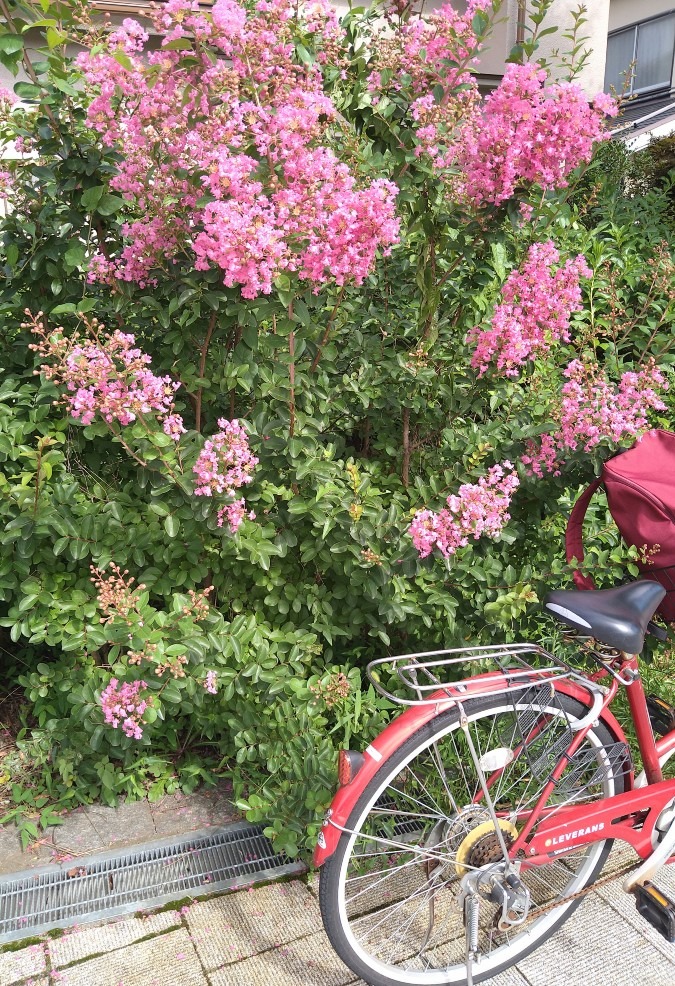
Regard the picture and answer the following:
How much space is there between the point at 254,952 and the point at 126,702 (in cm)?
78

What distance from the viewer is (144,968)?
207 cm

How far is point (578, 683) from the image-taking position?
196cm

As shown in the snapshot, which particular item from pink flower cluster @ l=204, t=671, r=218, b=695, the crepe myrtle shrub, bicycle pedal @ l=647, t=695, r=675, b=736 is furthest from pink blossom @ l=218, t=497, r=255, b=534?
bicycle pedal @ l=647, t=695, r=675, b=736

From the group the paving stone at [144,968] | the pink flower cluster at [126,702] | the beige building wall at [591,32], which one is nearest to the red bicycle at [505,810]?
the paving stone at [144,968]

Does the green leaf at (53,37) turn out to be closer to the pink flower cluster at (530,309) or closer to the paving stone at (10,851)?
the pink flower cluster at (530,309)

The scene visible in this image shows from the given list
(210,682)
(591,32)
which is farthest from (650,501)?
(591,32)

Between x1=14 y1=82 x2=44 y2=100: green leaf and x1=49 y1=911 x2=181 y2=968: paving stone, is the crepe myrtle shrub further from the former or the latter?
x1=49 y1=911 x2=181 y2=968: paving stone

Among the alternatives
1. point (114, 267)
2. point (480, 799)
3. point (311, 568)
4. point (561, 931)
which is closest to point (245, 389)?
point (114, 267)

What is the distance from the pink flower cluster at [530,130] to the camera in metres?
2.17

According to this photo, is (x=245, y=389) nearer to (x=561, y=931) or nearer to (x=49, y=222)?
(x=49, y=222)

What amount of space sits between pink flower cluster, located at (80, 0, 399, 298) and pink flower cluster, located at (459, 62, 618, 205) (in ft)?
1.49

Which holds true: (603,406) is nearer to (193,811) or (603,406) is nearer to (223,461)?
(223,461)

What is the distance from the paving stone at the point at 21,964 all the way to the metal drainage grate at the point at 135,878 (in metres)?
0.05

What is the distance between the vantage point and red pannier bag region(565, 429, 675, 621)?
2.04 metres
